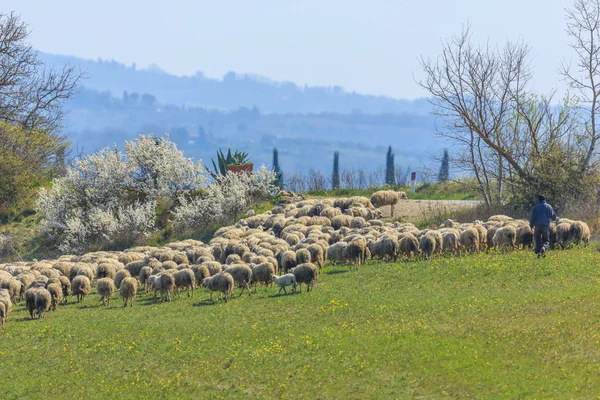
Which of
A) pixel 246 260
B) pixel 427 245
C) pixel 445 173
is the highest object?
pixel 445 173

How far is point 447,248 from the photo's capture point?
31469mm

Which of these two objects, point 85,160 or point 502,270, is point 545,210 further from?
point 85,160

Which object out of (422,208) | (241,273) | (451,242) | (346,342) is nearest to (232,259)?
(241,273)

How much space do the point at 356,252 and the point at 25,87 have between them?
39922mm

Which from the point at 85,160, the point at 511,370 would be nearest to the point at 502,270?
the point at 511,370

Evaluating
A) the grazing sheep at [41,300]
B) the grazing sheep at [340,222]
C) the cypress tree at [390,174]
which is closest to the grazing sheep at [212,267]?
the grazing sheep at [41,300]

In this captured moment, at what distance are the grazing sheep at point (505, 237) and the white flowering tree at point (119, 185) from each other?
23.4 metres

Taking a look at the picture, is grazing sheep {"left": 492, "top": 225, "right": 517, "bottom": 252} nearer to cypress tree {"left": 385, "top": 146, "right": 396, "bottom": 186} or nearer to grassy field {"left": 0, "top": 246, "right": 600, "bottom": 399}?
grassy field {"left": 0, "top": 246, "right": 600, "bottom": 399}

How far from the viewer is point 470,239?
31.3 m

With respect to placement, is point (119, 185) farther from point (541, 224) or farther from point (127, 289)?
point (541, 224)

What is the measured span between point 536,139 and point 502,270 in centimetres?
1637

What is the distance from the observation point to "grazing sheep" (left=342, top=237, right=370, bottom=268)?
30.8 m

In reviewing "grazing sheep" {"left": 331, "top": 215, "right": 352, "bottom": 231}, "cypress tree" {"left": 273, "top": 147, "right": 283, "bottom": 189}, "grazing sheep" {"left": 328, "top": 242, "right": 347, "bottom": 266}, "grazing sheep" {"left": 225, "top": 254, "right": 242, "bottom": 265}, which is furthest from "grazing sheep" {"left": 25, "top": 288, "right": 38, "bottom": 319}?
"cypress tree" {"left": 273, "top": 147, "right": 283, "bottom": 189}

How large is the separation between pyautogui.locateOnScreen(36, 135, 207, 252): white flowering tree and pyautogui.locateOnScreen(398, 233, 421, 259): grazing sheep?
21547 mm
